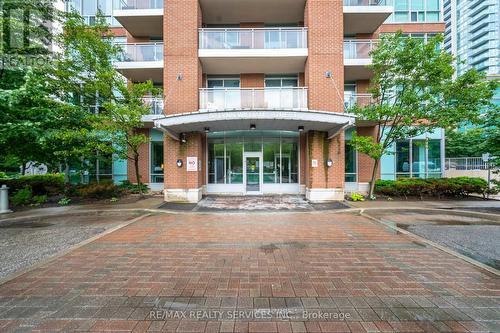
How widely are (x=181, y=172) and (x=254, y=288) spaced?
9639mm

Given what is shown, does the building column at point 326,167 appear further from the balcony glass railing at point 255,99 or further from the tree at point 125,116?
the tree at point 125,116

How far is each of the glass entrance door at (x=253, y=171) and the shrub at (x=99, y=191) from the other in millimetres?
7726

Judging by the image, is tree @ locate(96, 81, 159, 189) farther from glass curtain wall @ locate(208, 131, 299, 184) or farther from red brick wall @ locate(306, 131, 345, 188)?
red brick wall @ locate(306, 131, 345, 188)

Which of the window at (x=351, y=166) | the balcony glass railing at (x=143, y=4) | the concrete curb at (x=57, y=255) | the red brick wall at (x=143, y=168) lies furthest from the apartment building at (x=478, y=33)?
the concrete curb at (x=57, y=255)

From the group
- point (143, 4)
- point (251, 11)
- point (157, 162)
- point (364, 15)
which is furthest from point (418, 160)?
point (143, 4)

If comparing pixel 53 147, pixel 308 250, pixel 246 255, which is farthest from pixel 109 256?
pixel 53 147

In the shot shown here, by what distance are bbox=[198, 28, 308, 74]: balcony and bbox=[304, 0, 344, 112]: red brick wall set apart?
0.69 metres

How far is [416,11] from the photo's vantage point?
1623cm

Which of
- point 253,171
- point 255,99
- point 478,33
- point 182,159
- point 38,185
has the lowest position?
point 38,185

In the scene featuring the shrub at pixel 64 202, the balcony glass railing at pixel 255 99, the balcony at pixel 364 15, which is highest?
the balcony at pixel 364 15

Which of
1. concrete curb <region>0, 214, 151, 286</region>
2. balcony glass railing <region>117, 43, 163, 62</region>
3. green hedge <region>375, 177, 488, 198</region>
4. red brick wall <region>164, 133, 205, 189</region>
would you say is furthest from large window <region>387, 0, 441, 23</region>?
concrete curb <region>0, 214, 151, 286</region>

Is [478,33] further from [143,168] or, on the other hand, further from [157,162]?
[143,168]

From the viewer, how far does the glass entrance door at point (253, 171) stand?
14.8 meters

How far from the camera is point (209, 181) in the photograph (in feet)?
48.5
